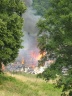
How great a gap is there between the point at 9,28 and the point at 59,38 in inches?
389

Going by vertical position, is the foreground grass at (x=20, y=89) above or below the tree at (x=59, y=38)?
below

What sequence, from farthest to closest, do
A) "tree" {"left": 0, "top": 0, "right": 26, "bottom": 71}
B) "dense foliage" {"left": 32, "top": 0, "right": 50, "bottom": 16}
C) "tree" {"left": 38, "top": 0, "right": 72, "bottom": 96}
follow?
"dense foliage" {"left": 32, "top": 0, "right": 50, "bottom": 16}
"tree" {"left": 0, "top": 0, "right": 26, "bottom": 71}
"tree" {"left": 38, "top": 0, "right": 72, "bottom": 96}

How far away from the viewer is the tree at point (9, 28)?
93.2 ft

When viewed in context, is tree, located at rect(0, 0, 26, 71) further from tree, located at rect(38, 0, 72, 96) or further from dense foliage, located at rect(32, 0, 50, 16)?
dense foliage, located at rect(32, 0, 50, 16)

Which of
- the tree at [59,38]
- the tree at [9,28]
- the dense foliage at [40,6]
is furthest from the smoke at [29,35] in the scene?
the tree at [59,38]

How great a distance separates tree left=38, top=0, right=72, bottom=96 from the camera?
1981cm

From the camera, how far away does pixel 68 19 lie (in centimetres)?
1975

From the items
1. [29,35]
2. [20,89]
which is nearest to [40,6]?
[29,35]

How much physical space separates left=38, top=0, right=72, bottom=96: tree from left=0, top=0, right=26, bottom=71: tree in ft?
25.2

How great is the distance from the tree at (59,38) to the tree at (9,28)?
25.2ft

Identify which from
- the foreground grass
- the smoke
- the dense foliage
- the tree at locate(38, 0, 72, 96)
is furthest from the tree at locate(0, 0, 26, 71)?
the dense foliage

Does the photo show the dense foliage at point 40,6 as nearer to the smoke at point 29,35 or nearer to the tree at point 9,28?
the smoke at point 29,35

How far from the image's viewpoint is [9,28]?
96.9 ft

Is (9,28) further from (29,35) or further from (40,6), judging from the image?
(40,6)
